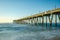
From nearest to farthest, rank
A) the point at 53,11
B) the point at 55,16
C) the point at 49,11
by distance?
1. the point at 53,11
2. the point at 49,11
3. the point at 55,16

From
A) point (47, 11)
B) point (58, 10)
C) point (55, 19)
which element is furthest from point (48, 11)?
point (58, 10)

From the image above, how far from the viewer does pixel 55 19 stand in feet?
236

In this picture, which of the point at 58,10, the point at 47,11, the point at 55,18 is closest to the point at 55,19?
the point at 55,18

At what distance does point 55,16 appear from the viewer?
73438mm

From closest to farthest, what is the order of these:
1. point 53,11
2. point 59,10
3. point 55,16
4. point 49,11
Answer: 1. point 59,10
2. point 53,11
3. point 49,11
4. point 55,16

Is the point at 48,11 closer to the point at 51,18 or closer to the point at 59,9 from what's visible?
the point at 51,18

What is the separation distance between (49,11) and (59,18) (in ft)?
19.9

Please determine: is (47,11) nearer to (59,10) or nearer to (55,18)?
(55,18)

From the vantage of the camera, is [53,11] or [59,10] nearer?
[59,10]

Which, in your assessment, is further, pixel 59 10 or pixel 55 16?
pixel 55 16

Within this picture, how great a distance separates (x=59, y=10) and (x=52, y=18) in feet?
42.2

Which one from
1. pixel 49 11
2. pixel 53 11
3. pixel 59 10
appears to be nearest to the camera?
pixel 59 10

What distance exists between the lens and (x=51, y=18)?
2840 inches

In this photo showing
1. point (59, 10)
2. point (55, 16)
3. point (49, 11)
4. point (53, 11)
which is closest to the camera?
point (59, 10)
